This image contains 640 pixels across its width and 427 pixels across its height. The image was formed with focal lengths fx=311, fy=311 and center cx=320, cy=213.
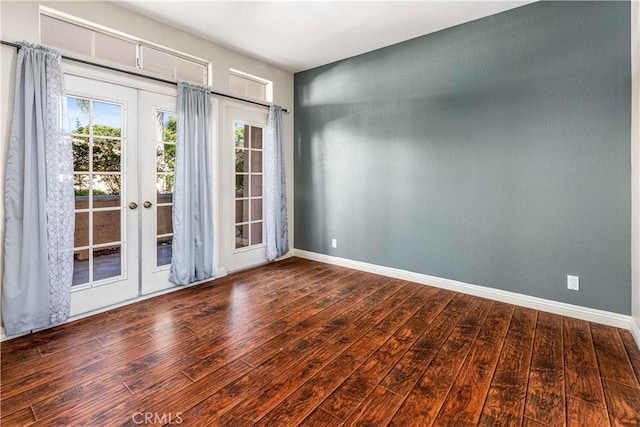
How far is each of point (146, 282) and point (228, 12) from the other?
114 inches

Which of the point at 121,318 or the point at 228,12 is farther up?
the point at 228,12

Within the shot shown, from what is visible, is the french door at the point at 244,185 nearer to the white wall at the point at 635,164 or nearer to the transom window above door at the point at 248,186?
the transom window above door at the point at 248,186

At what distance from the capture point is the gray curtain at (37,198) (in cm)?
238

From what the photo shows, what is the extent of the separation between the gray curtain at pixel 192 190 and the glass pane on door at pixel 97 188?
21.4 inches

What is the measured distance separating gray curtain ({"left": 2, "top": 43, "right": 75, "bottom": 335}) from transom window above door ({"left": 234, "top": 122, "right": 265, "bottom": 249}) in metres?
1.91

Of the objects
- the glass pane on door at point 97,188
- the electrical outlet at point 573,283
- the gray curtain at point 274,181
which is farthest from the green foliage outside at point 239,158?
the electrical outlet at point 573,283

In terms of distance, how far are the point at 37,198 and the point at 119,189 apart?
652 mm

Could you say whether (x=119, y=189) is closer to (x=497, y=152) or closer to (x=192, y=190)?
(x=192, y=190)

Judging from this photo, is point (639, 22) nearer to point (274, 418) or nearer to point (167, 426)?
point (274, 418)

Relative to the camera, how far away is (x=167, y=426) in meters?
1.57

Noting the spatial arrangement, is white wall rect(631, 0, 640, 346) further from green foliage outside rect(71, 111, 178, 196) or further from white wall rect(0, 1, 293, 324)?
green foliage outside rect(71, 111, 178, 196)

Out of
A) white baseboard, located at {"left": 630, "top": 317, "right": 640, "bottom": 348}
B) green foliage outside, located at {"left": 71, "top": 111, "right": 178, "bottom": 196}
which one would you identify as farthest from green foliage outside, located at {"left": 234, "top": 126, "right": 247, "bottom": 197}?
white baseboard, located at {"left": 630, "top": 317, "right": 640, "bottom": 348}

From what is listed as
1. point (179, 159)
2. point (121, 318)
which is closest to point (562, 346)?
point (121, 318)

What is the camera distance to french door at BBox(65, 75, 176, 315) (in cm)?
279
